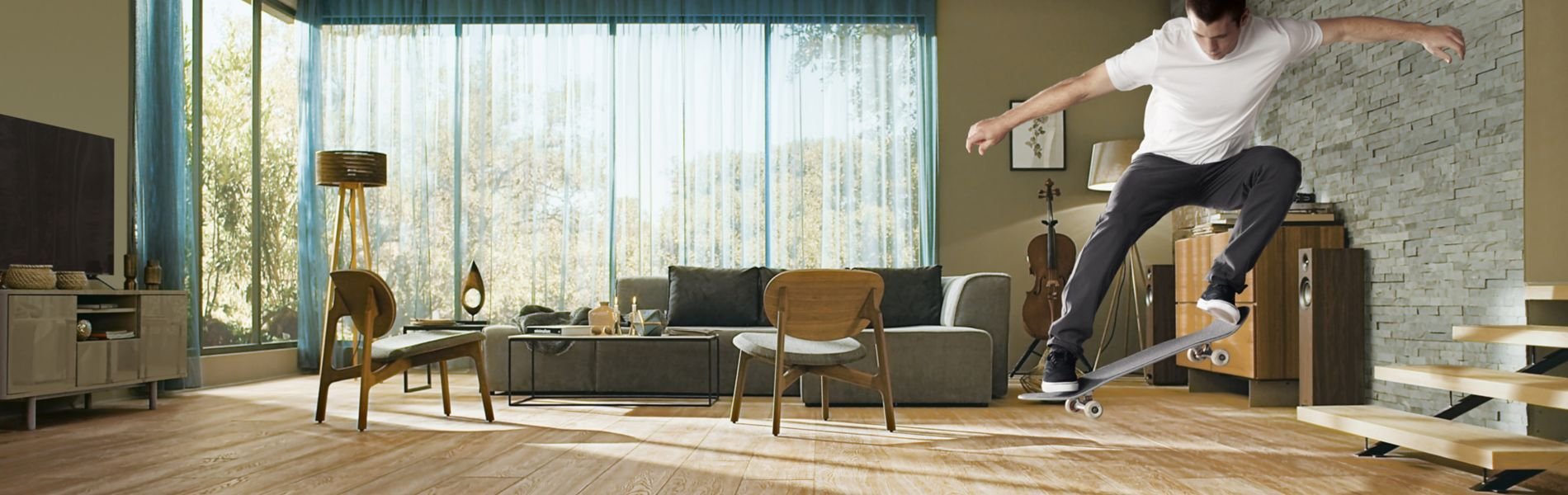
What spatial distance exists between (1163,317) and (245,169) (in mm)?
6006

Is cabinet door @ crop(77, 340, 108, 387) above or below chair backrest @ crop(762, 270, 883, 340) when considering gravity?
below

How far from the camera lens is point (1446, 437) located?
3.47m

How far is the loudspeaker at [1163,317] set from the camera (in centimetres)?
706

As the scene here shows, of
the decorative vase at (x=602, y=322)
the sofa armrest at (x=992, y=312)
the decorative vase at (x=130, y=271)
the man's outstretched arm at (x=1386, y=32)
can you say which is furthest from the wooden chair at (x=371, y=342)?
the man's outstretched arm at (x=1386, y=32)

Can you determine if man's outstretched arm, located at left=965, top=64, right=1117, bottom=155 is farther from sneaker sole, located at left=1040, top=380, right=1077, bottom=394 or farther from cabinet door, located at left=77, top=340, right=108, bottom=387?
cabinet door, located at left=77, top=340, right=108, bottom=387

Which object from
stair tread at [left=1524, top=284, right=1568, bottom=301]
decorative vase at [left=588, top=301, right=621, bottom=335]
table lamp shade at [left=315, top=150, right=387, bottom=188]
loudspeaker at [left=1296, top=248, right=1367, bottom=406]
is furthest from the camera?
table lamp shade at [left=315, top=150, right=387, bottom=188]

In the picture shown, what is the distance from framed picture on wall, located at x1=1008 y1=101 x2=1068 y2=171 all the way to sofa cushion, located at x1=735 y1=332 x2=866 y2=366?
335 centimetres

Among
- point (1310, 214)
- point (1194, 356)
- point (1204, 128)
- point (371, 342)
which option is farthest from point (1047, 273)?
point (1204, 128)

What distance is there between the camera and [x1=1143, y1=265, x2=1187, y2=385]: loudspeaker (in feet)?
23.2

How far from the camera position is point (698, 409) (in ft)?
18.3

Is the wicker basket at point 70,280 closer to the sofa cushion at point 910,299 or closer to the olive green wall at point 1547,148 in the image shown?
the sofa cushion at point 910,299

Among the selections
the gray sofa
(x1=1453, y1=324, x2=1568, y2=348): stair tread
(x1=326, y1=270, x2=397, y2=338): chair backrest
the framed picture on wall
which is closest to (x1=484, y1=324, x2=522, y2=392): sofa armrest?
the gray sofa

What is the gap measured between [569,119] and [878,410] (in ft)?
11.5

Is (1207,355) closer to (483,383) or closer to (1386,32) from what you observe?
(1386,32)
